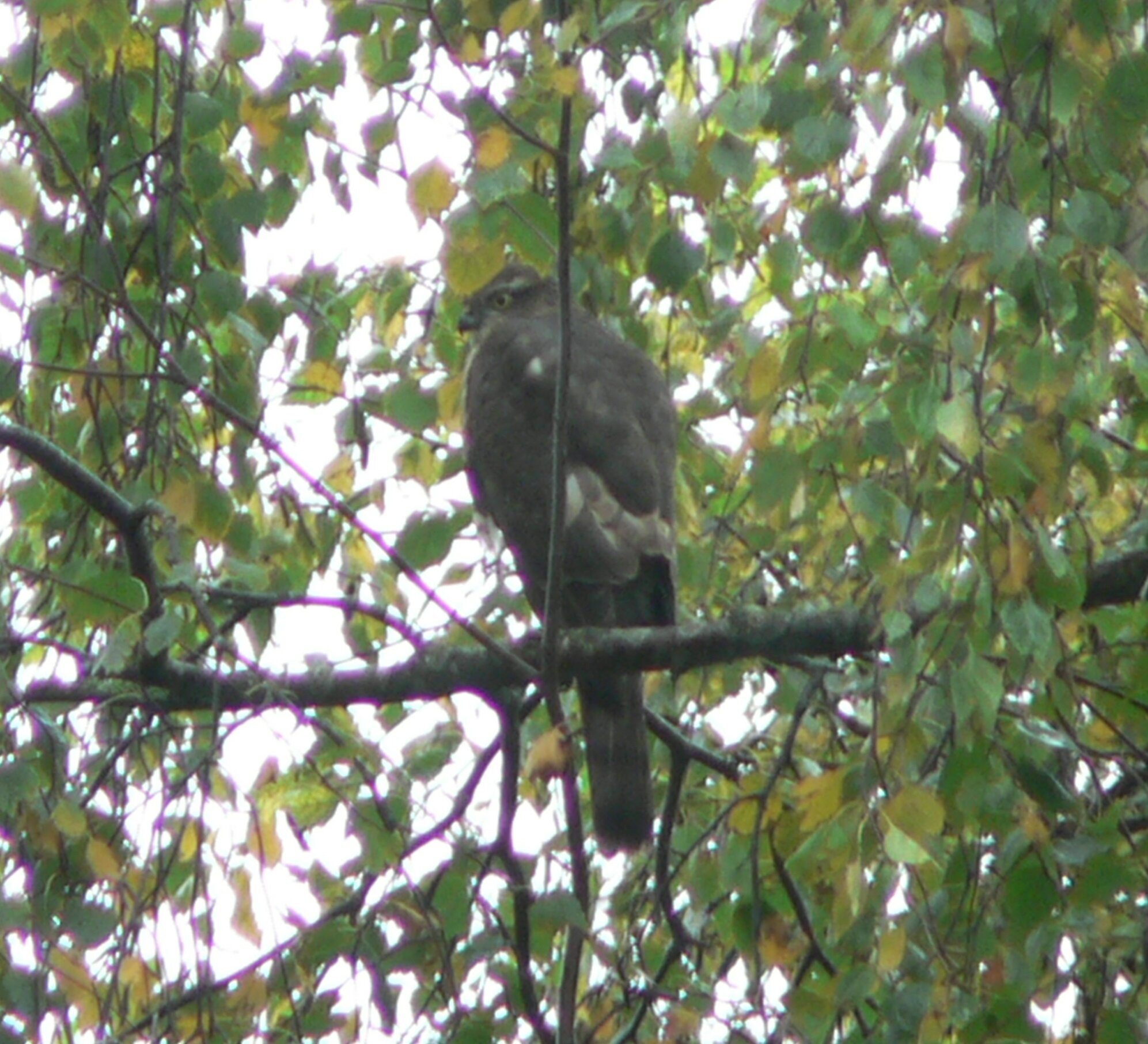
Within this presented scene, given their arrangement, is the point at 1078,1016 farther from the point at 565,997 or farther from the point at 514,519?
the point at 514,519

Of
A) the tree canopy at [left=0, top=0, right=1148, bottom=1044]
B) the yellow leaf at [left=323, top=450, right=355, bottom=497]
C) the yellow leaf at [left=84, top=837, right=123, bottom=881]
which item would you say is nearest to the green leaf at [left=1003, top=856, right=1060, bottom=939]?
the tree canopy at [left=0, top=0, right=1148, bottom=1044]

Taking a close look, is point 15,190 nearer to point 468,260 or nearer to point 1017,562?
point 468,260

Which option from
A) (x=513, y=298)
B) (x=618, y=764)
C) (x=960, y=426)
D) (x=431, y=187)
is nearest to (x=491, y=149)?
(x=431, y=187)

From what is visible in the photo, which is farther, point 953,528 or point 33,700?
point 33,700

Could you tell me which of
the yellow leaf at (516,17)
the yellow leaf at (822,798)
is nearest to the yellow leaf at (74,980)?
the yellow leaf at (822,798)

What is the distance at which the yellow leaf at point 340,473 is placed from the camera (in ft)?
10.9

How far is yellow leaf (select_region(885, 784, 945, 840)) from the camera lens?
1.92 metres

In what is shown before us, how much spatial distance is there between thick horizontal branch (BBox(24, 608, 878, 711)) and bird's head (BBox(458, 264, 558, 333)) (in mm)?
1630

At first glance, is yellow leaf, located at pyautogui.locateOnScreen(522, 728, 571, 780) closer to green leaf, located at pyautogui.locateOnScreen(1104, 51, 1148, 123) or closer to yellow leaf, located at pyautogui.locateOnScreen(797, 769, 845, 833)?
yellow leaf, located at pyautogui.locateOnScreen(797, 769, 845, 833)

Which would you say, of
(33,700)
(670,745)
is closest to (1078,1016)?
(670,745)

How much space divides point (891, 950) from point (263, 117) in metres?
1.47

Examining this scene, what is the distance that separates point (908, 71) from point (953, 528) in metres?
0.48

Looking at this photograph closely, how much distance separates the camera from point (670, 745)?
10.2 ft

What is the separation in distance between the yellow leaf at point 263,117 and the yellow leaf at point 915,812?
4.39 ft
